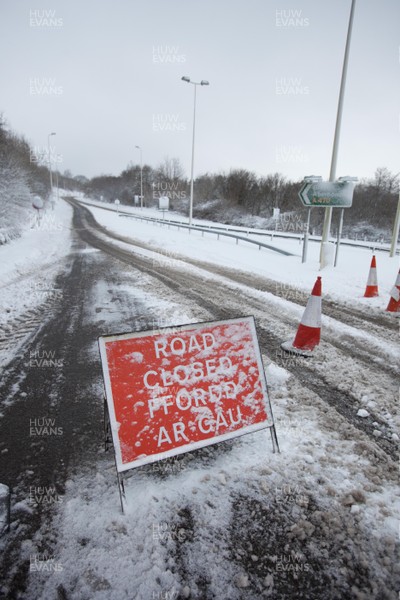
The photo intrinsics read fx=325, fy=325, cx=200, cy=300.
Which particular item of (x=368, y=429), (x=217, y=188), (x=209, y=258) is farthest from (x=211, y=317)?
(x=217, y=188)

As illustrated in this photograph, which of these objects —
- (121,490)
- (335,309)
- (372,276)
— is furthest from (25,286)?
(372,276)

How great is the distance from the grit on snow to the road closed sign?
0.31 metres

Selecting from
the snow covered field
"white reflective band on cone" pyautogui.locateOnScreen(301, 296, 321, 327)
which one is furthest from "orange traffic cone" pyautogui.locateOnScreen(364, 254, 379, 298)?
the snow covered field

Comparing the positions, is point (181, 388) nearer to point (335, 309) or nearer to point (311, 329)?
point (311, 329)

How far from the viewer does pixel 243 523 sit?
2.21 meters

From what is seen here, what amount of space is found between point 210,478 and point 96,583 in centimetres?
101

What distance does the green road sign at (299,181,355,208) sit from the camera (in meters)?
10.5

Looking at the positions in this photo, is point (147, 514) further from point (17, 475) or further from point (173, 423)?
point (17, 475)

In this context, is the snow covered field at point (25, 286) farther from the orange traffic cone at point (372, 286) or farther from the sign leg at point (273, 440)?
the orange traffic cone at point (372, 286)

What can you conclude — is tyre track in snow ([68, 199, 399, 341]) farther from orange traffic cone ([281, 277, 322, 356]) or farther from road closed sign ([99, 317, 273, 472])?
road closed sign ([99, 317, 273, 472])

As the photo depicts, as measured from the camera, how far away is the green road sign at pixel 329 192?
10.5 m

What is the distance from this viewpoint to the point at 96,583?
1832 mm

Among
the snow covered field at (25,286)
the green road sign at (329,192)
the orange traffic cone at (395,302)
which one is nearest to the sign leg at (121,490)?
the snow covered field at (25,286)

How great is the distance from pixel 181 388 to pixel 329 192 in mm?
10062
